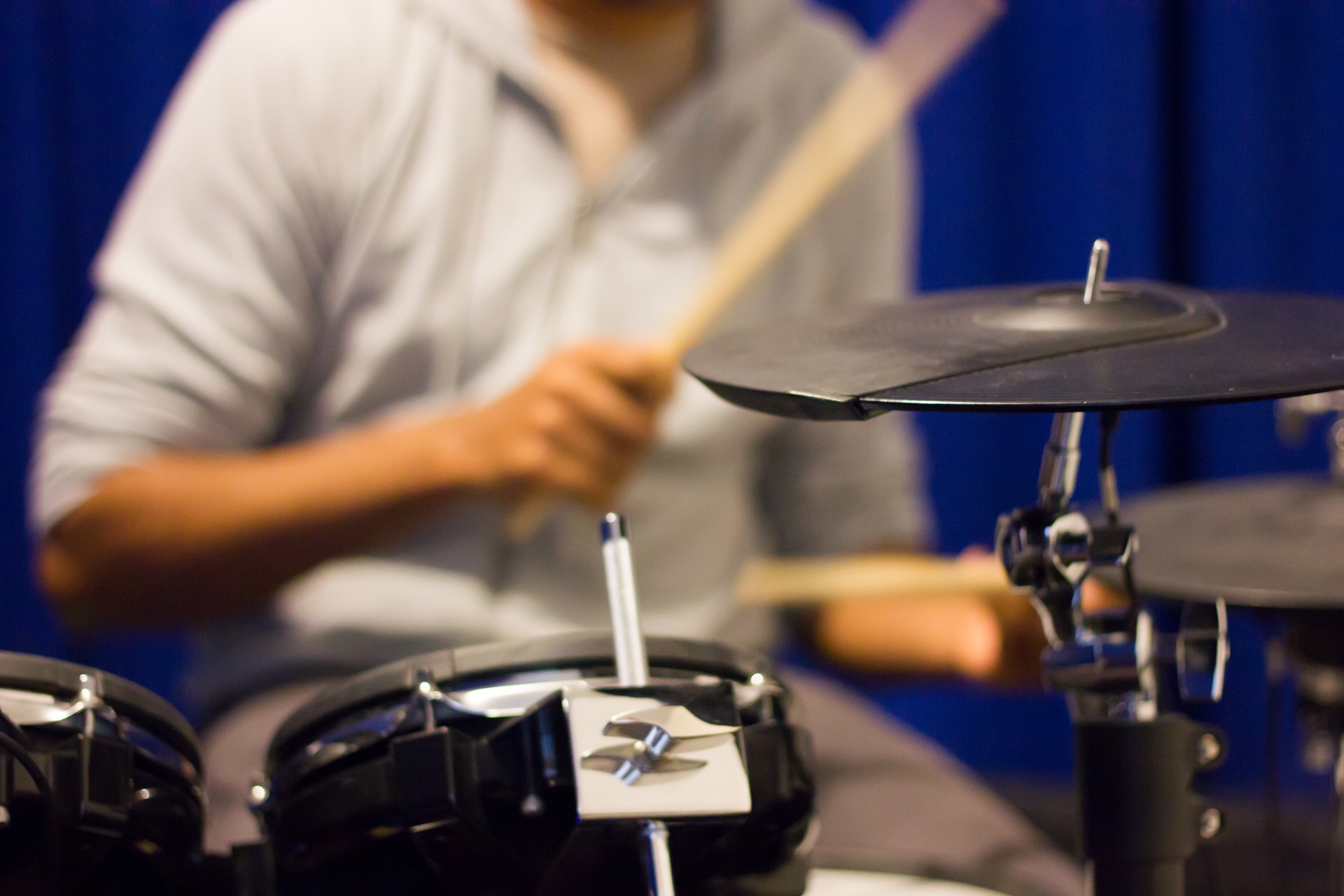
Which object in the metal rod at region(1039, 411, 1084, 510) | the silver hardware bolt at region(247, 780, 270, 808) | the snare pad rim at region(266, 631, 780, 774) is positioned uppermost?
the metal rod at region(1039, 411, 1084, 510)

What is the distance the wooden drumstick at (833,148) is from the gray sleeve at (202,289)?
230mm

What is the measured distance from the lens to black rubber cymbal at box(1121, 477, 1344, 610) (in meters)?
0.67

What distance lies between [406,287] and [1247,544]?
59cm

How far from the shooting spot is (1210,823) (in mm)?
495

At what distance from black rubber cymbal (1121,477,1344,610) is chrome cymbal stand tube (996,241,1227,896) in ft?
0.55

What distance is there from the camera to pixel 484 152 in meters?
0.96

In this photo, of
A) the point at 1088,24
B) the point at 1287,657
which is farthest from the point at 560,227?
the point at 1088,24

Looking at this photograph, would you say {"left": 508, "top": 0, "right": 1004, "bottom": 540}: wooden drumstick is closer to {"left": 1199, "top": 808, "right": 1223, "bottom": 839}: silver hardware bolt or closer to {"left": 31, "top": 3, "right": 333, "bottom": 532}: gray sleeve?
{"left": 31, "top": 3, "right": 333, "bottom": 532}: gray sleeve

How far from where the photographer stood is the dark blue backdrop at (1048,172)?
4.71 feet

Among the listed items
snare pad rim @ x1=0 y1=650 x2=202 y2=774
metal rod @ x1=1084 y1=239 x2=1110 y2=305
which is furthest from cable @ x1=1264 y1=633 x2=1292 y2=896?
snare pad rim @ x1=0 y1=650 x2=202 y2=774

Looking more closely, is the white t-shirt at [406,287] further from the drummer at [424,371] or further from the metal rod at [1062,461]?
the metal rod at [1062,461]

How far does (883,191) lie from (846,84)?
0.33 ft

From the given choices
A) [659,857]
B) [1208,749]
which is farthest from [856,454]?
[659,857]

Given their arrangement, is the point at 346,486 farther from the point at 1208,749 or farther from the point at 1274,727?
the point at 1274,727
